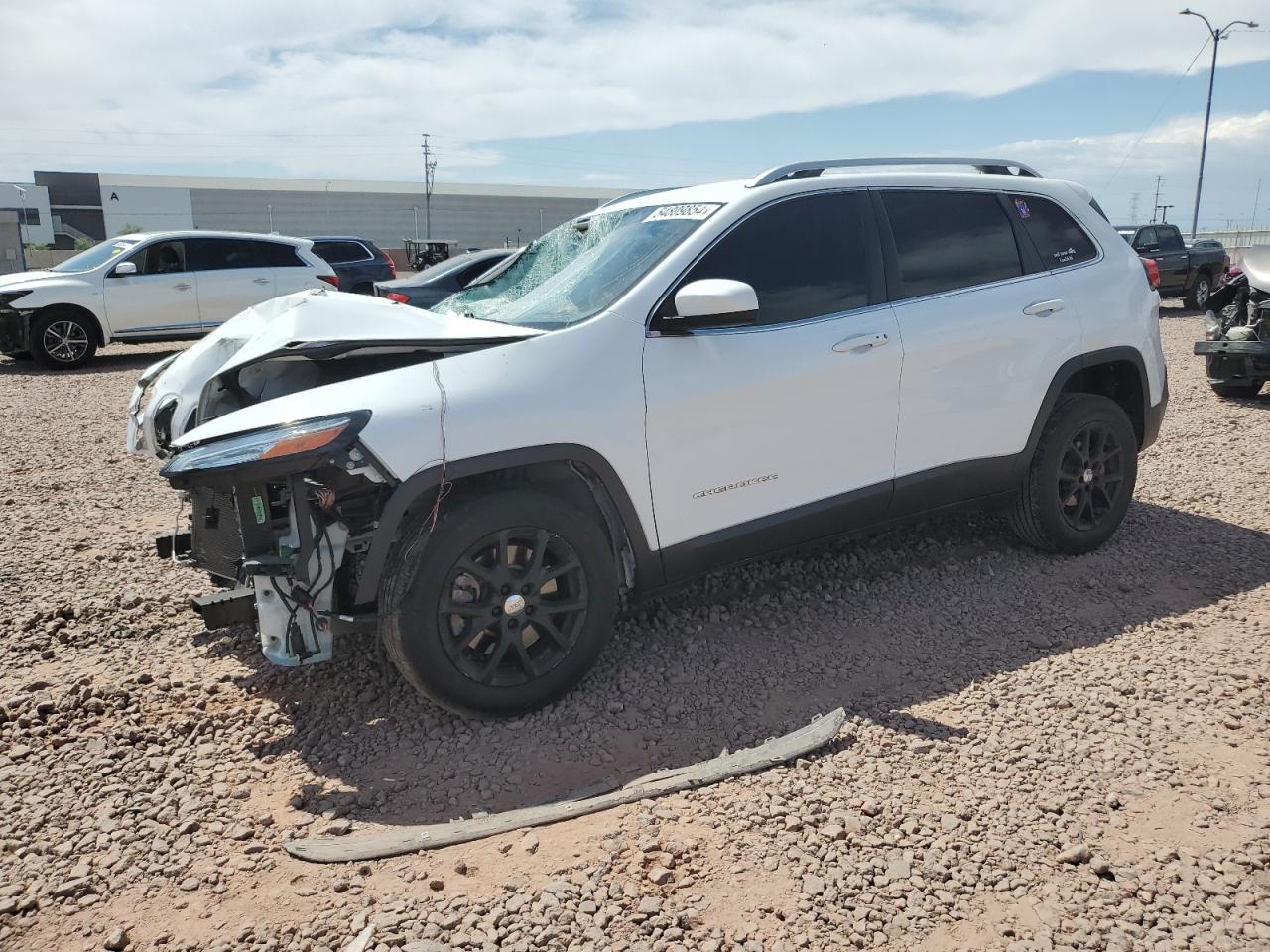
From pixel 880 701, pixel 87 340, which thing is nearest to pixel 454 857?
pixel 880 701

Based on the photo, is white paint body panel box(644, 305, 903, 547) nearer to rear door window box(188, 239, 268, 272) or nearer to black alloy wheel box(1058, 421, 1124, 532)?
black alloy wheel box(1058, 421, 1124, 532)

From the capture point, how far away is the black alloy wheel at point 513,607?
3.39m

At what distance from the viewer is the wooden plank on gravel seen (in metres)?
2.92

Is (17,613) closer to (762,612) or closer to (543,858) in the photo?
(543,858)

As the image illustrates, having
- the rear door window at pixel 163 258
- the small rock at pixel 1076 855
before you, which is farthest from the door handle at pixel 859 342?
the rear door window at pixel 163 258

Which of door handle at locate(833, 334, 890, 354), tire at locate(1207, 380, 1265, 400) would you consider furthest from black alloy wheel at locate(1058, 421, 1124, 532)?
tire at locate(1207, 380, 1265, 400)

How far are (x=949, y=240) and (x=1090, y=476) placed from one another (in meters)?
1.47

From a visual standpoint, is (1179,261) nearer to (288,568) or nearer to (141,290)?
(141,290)

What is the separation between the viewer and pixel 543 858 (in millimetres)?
2855

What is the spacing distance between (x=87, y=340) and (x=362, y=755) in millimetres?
11700

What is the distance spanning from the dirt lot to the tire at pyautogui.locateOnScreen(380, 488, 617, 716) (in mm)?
205

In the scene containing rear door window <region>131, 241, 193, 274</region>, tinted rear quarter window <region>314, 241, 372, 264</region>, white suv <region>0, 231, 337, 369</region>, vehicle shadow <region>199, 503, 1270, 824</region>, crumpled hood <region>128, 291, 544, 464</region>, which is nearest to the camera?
vehicle shadow <region>199, 503, 1270, 824</region>

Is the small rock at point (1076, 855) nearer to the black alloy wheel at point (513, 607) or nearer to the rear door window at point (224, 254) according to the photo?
the black alloy wheel at point (513, 607)

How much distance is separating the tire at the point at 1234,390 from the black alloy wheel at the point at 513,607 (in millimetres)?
8851
